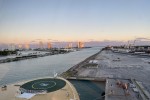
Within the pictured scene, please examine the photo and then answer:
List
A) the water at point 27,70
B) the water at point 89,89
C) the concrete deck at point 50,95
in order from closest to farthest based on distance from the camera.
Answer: the concrete deck at point 50,95 < the water at point 89,89 < the water at point 27,70

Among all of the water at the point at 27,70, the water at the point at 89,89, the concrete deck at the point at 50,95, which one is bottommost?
the water at the point at 27,70

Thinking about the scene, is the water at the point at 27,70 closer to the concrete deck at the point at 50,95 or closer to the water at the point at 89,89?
the water at the point at 89,89

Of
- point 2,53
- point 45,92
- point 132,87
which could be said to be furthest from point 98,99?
point 2,53

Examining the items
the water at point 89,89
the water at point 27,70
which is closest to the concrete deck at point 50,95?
the water at point 89,89

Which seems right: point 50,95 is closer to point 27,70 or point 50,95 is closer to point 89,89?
point 89,89

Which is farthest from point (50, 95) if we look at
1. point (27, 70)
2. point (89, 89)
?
point (27, 70)

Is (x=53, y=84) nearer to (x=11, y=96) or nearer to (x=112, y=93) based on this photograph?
(x=11, y=96)

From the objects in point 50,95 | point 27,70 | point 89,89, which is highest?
point 50,95

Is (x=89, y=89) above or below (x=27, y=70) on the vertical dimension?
above
